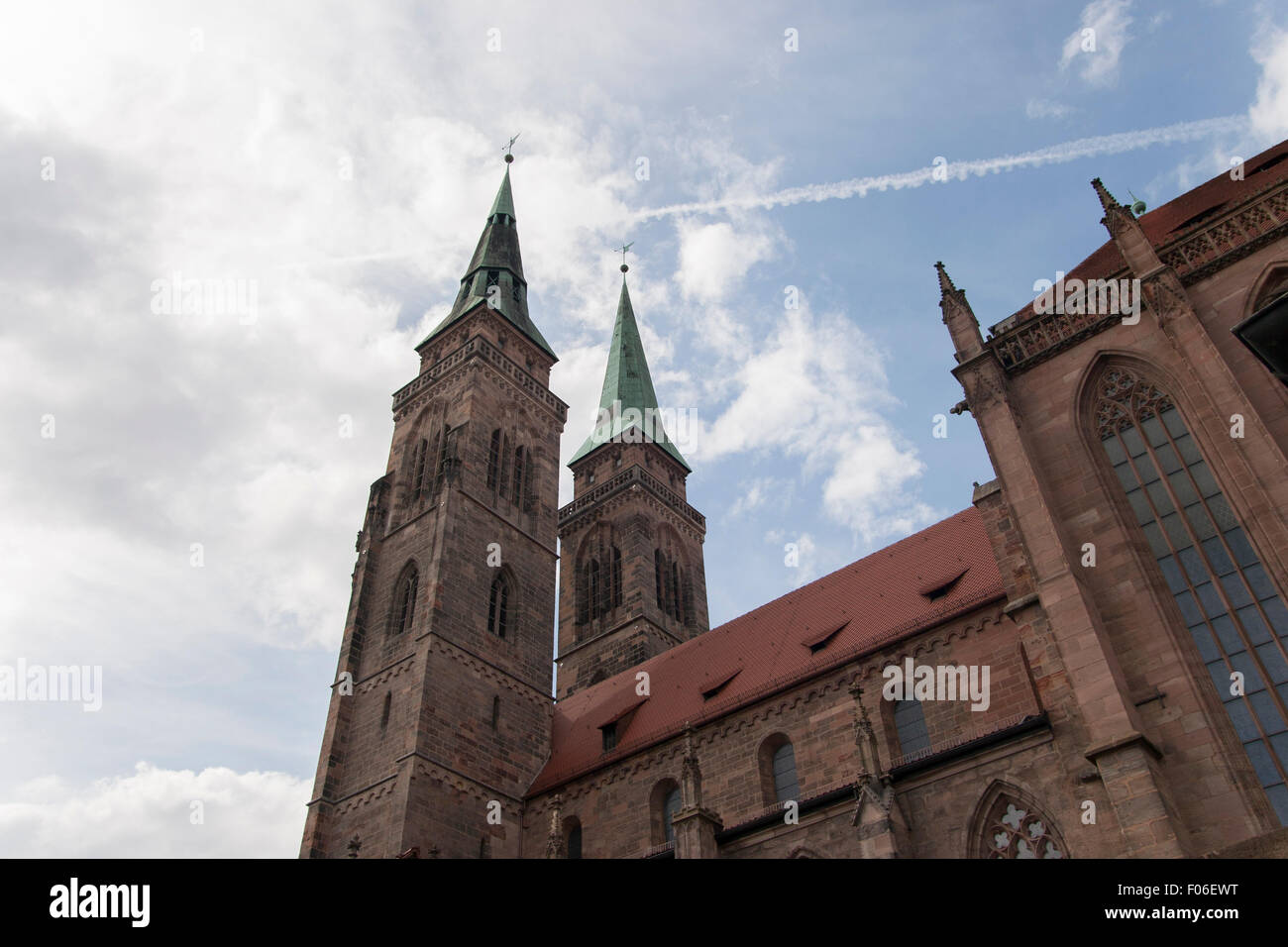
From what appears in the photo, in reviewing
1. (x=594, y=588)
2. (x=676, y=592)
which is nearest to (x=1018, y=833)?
(x=676, y=592)

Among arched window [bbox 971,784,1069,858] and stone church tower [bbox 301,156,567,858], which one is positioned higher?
stone church tower [bbox 301,156,567,858]

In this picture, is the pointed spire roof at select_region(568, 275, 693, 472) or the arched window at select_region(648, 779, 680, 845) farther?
the pointed spire roof at select_region(568, 275, 693, 472)

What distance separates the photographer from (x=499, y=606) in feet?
86.9

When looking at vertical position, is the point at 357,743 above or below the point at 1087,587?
above

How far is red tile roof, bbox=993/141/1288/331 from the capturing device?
48.6ft

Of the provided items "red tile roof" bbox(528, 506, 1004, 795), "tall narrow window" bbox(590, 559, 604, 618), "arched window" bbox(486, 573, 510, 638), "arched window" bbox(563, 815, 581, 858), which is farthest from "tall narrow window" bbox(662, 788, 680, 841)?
"tall narrow window" bbox(590, 559, 604, 618)

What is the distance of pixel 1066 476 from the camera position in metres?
13.6

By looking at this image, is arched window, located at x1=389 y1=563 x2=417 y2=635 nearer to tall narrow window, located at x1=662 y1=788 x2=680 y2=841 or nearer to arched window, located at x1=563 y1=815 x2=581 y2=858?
arched window, located at x1=563 y1=815 x2=581 y2=858

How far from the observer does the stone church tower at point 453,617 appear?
21.7 metres


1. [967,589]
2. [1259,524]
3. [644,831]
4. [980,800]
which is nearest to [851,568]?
[967,589]

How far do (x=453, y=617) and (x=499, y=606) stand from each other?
2339 mm

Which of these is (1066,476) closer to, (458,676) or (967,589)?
(967,589)

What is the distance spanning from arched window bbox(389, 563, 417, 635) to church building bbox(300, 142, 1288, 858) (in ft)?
0.42
